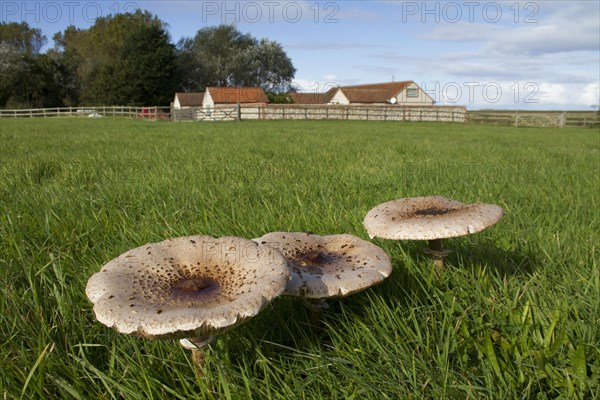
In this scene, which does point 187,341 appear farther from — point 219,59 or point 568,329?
point 219,59

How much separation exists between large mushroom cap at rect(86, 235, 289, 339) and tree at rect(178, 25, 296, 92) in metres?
71.2

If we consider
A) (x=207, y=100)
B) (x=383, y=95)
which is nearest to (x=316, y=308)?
(x=207, y=100)

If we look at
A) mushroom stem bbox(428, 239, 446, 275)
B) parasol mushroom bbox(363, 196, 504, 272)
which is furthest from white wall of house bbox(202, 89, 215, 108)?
mushroom stem bbox(428, 239, 446, 275)

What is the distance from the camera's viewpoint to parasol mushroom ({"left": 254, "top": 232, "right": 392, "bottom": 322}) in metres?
1.73

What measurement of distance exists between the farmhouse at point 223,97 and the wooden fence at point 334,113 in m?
12.1

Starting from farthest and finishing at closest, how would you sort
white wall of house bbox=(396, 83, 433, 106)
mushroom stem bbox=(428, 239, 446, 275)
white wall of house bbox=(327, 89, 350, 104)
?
white wall of house bbox=(396, 83, 433, 106)
white wall of house bbox=(327, 89, 350, 104)
mushroom stem bbox=(428, 239, 446, 275)

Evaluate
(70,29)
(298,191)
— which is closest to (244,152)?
(298,191)

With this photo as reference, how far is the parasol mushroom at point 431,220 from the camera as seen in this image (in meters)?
1.98

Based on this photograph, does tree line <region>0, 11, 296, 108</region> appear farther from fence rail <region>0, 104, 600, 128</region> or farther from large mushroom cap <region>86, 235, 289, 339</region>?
large mushroom cap <region>86, 235, 289, 339</region>

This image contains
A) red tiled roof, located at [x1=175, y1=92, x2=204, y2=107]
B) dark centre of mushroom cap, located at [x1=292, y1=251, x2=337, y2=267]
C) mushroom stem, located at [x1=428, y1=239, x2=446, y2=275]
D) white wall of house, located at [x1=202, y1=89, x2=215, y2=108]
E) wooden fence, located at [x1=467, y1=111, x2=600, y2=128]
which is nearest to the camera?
dark centre of mushroom cap, located at [x1=292, y1=251, x2=337, y2=267]

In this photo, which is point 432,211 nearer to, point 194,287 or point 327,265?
point 327,265

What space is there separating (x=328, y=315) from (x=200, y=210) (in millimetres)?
1814

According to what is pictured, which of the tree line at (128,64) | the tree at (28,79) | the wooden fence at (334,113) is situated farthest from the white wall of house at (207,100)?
the wooden fence at (334,113)

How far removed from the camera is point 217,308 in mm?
1402
